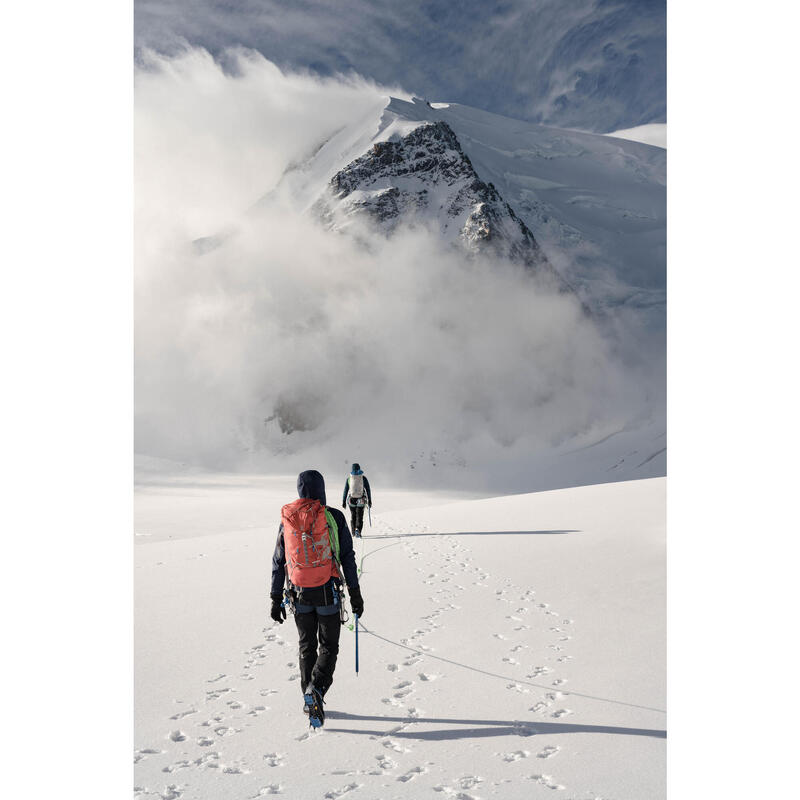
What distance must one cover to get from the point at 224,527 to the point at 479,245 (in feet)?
272

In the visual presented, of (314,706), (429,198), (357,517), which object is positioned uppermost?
(429,198)

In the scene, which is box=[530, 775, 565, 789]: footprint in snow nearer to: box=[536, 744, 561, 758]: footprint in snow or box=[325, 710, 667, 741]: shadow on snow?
box=[536, 744, 561, 758]: footprint in snow

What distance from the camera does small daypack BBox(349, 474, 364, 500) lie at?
45.9 ft

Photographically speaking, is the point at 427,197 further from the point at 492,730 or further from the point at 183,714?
the point at 492,730

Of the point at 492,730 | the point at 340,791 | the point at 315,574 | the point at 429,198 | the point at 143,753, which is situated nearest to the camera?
the point at 340,791

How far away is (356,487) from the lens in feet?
45.9

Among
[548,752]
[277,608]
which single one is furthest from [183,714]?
[548,752]

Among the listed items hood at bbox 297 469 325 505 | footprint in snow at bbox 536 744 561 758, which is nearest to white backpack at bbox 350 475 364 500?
hood at bbox 297 469 325 505

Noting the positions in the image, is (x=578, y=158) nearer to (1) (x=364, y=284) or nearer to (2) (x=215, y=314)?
(1) (x=364, y=284)

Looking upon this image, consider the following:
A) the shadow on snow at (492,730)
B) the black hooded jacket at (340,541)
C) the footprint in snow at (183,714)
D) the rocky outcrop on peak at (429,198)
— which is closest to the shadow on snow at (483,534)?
the shadow on snow at (492,730)

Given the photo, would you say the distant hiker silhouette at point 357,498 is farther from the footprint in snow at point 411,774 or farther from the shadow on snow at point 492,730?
the footprint in snow at point 411,774

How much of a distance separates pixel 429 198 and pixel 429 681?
103m

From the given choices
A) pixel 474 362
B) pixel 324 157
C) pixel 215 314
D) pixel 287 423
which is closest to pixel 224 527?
pixel 287 423

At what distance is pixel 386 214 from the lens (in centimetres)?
9850
